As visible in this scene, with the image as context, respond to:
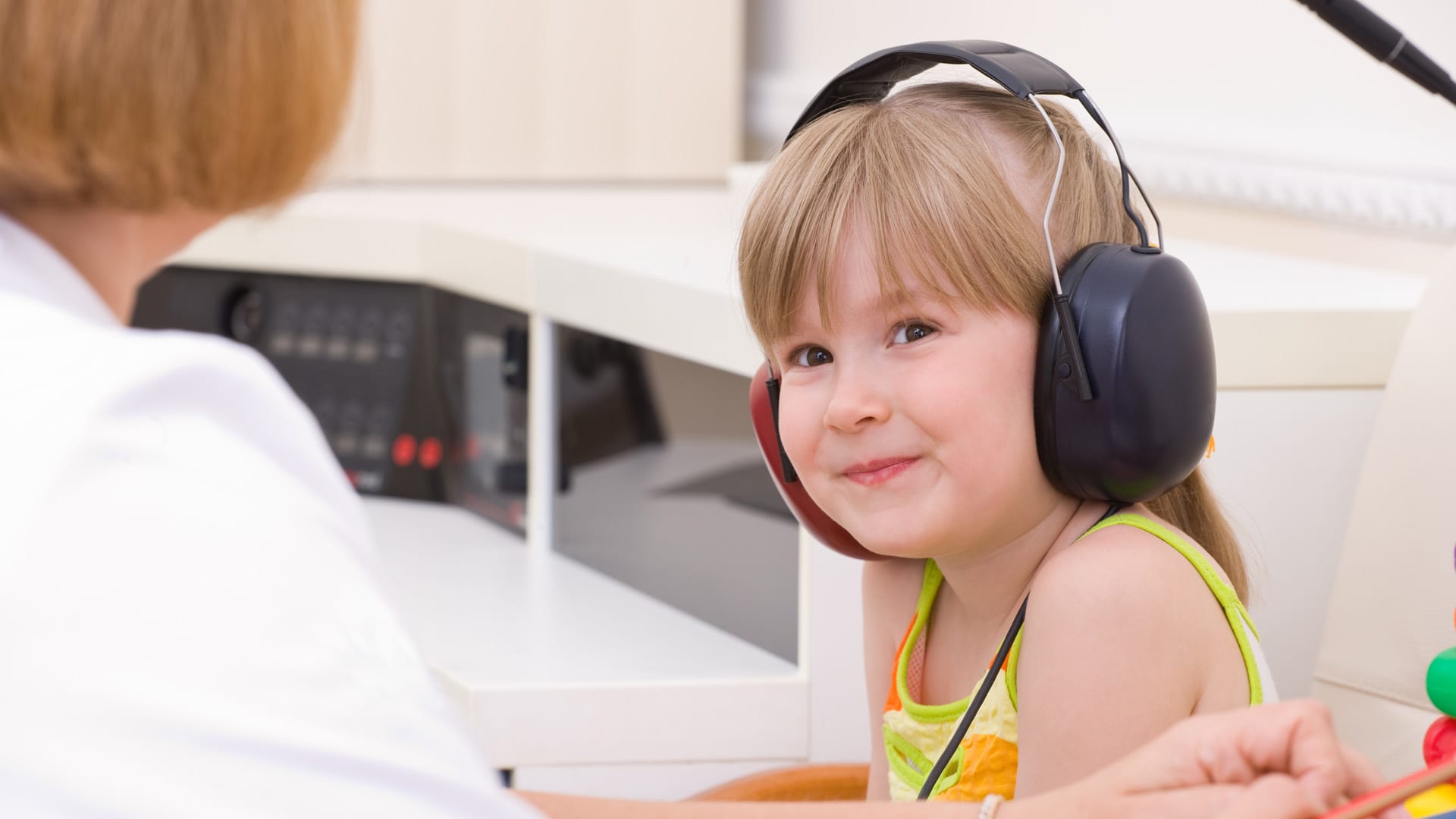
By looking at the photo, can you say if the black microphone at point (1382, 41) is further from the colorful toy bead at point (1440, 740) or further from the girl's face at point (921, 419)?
the colorful toy bead at point (1440, 740)

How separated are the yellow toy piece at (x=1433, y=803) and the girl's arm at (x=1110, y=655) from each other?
22 cm

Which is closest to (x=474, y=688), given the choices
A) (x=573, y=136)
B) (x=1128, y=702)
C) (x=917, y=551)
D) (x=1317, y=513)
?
(x=917, y=551)

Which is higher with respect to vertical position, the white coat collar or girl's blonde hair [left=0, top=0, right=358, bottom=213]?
girl's blonde hair [left=0, top=0, right=358, bottom=213]

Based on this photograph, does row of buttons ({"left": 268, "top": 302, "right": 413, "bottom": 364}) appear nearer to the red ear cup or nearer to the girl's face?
the red ear cup

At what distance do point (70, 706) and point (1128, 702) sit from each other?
53 cm

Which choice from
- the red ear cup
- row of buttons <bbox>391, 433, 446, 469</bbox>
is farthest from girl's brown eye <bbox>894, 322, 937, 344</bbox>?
row of buttons <bbox>391, 433, 446, 469</bbox>

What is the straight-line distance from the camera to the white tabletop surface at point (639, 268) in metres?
0.96

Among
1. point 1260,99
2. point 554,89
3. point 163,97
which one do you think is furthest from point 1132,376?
point 554,89

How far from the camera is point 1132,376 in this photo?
0.71 metres

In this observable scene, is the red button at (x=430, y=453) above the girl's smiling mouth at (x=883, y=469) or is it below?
below

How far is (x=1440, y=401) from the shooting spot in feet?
2.81

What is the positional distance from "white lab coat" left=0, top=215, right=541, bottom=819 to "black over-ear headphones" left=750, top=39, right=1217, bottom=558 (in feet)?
1.33

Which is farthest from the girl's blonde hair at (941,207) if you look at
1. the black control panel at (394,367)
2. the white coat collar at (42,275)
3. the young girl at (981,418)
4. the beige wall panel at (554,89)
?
the beige wall panel at (554,89)

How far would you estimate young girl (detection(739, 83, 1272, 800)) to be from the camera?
0.74 m
